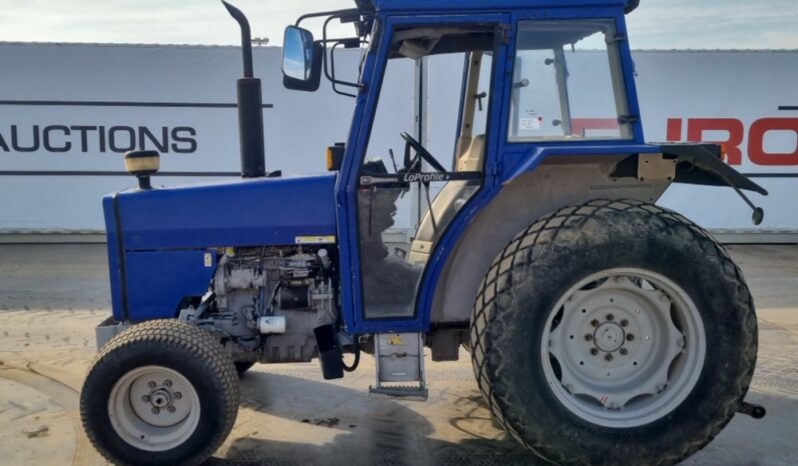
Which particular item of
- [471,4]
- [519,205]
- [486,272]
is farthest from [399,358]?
[471,4]

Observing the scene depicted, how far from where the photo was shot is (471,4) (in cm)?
317

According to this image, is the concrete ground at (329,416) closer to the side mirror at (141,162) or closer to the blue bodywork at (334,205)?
the blue bodywork at (334,205)

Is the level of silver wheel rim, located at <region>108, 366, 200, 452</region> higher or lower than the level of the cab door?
lower

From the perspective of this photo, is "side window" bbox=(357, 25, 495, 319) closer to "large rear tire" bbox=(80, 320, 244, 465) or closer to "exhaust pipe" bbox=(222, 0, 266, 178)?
"exhaust pipe" bbox=(222, 0, 266, 178)

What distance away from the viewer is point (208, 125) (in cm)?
1009

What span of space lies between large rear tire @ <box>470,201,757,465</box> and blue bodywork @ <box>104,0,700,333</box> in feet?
1.09

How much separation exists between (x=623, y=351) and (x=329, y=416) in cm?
184

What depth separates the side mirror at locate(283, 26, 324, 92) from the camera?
3197 mm

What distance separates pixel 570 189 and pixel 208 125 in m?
7.83

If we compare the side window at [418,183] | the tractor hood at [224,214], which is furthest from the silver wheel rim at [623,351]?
the tractor hood at [224,214]

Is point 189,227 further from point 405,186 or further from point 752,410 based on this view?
point 752,410

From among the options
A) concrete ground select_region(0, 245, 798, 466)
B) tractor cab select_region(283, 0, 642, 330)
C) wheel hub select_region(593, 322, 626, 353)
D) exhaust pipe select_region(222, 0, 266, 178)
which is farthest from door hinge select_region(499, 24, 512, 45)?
concrete ground select_region(0, 245, 798, 466)

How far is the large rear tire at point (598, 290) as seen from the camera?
306 cm

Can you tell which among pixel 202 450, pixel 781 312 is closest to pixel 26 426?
pixel 202 450
